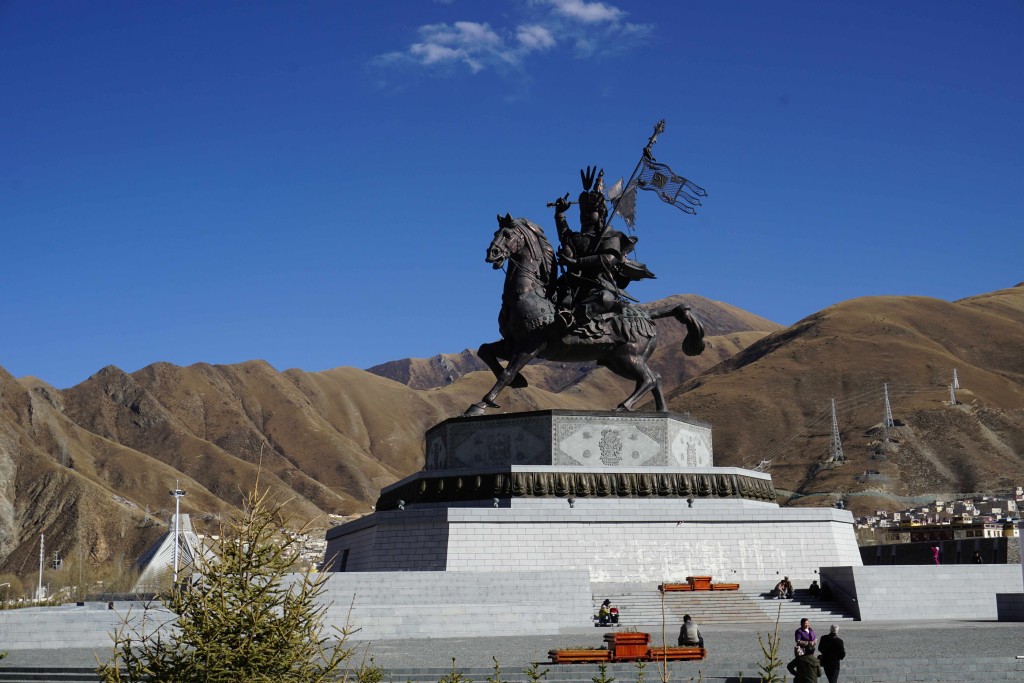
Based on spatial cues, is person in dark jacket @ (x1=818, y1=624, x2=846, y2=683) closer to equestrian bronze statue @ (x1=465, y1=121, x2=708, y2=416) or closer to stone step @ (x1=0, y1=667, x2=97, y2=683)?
stone step @ (x1=0, y1=667, x2=97, y2=683)

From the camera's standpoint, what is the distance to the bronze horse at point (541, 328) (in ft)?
86.4

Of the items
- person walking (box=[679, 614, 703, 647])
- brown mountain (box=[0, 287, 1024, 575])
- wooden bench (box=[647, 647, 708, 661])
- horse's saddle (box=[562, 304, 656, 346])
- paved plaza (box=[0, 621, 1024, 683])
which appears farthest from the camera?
brown mountain (box=[0, 287, 1024, 575])

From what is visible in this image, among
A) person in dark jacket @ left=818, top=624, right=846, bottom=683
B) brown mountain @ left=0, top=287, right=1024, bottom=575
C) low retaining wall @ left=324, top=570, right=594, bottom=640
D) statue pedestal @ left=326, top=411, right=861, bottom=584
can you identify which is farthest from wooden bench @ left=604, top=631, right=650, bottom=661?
brown mountain @ left=0, top=287, right=1024, bottom=575

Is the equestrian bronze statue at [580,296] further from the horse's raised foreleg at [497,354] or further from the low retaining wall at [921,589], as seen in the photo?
the low retaining wall at [921,589]

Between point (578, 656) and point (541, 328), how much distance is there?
12501 mm

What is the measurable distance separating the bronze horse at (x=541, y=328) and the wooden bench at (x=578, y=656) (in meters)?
11.7

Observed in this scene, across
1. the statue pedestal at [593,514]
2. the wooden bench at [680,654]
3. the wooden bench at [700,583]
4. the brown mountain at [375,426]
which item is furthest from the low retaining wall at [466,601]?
the brown mountain at [375,426]

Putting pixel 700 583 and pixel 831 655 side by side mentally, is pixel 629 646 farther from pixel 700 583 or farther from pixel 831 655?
pixel 700 583

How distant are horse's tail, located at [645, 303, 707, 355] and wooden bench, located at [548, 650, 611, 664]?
1380cm

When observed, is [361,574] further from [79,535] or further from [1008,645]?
[79,535]

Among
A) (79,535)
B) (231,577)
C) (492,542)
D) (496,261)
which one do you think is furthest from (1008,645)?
(79,535)

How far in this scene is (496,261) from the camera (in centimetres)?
2611

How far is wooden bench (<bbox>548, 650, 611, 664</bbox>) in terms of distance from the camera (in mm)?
14477

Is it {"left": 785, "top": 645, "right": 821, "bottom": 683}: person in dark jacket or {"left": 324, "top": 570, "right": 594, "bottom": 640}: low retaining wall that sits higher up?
{"left": 324, "top": 570, "right": 594, "bottom": 640}: low retaining wall
